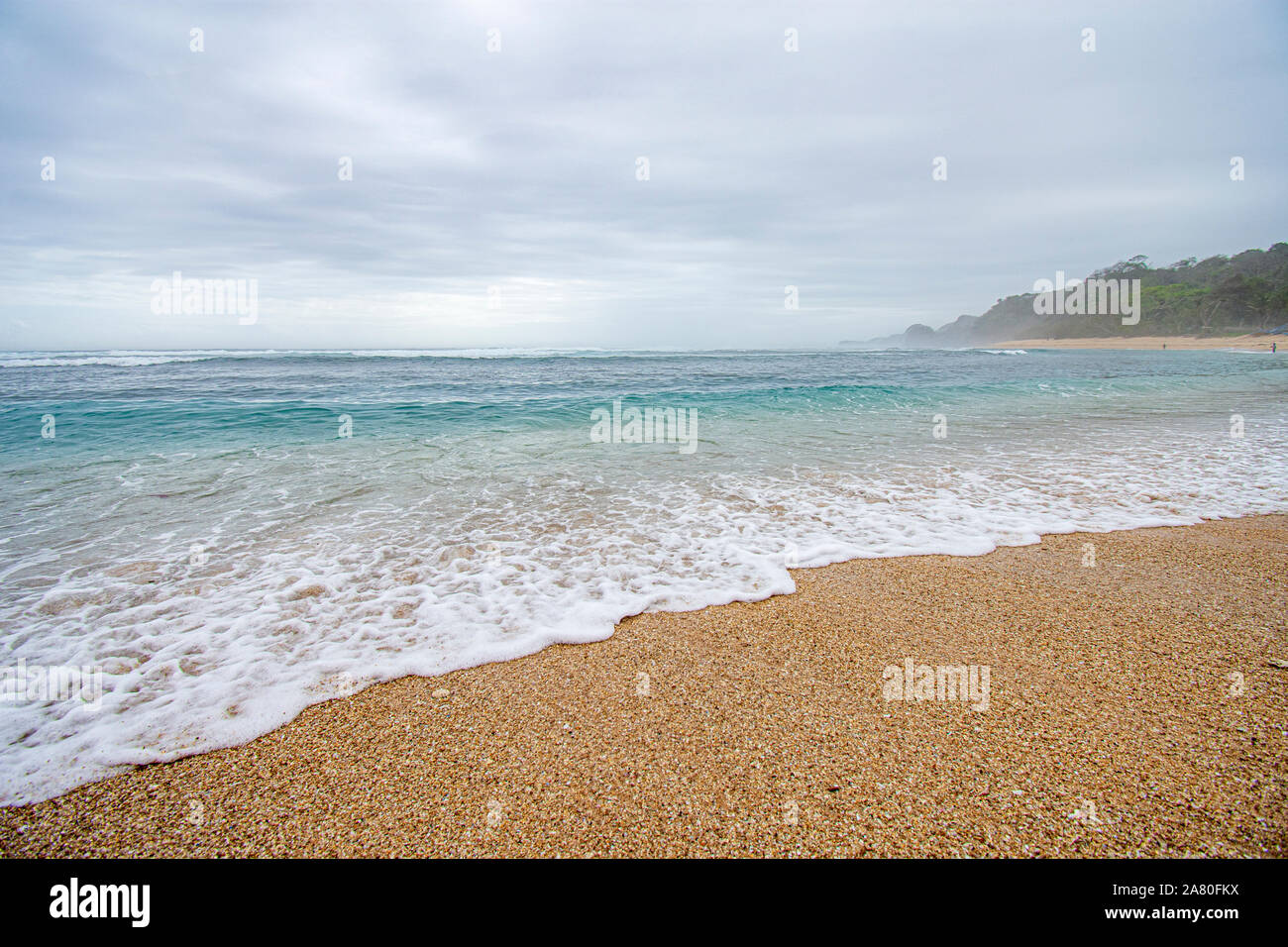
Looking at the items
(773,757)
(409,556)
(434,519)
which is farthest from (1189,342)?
(409,556)

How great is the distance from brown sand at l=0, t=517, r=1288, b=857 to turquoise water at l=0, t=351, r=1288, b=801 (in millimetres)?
415

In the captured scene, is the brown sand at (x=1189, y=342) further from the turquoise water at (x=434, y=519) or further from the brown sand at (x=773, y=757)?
the brown sand at (x=773, y=757)

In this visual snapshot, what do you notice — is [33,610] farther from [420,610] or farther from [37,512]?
[37,512]

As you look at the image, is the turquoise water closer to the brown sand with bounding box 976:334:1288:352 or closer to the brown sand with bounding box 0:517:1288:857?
the brown sand with bounding box 0:517:1288:857

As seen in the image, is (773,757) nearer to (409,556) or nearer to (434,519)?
(409,556)

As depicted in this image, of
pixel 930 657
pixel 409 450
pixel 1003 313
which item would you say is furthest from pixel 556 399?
pixel 1003 313

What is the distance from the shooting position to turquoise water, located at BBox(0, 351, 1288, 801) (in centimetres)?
375

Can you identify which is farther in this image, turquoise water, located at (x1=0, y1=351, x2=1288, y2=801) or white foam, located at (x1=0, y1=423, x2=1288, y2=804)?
turquoise water, located at (x1=0, y1=351, x2=1288, y2=801)

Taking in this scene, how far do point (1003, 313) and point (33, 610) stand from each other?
177 meters

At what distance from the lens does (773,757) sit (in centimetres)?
281

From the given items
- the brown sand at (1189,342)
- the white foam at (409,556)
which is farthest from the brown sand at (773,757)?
the brown sand at (1189,342)

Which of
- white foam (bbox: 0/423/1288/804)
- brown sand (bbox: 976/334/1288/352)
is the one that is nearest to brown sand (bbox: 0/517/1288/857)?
white foam (bbox: 0/423/1288/804)

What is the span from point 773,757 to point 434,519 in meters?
5.23
